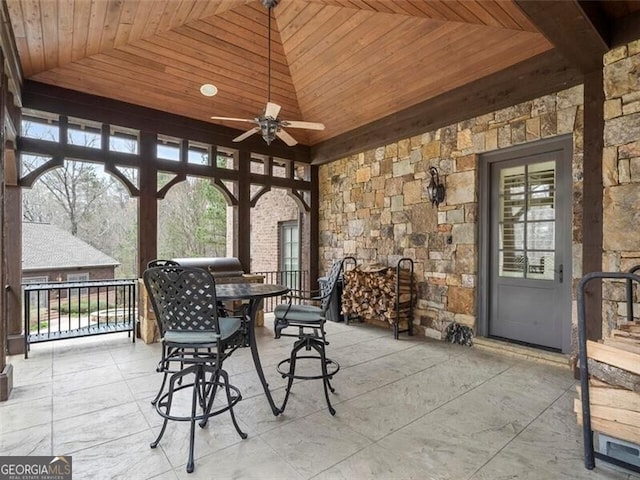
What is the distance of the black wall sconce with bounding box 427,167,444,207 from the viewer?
14.2 feet

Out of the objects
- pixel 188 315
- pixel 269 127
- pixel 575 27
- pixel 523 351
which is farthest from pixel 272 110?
pixel 523 351

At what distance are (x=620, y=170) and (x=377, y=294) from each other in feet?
9.51

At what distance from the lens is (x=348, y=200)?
584 cm

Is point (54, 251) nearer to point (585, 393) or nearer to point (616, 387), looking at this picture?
point (585, 393)

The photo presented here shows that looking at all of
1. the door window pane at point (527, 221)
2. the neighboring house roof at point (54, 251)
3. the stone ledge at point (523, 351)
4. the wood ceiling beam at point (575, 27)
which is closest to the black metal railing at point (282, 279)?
the stone ledge at point (523, 351)

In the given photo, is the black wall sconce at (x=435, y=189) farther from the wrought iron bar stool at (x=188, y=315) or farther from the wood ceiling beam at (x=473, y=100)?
the wrought iron bar stool at (x=188, y=315)

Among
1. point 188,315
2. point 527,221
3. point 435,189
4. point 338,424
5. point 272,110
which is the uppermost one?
point 272,110

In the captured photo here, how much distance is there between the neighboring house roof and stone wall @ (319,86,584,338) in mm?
9400

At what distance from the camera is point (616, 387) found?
1822mm

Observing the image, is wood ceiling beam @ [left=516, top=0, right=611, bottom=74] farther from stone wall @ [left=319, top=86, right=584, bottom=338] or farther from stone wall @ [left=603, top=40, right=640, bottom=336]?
stone wall @ [left=319, top=86, right=584, bottom=338]

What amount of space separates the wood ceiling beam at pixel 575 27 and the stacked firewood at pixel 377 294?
2.84m

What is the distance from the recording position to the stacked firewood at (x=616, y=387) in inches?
69.1

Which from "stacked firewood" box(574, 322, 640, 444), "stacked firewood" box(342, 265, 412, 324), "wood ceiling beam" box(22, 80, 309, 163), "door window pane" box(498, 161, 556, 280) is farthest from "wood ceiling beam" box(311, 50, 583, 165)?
"stacked firewood" box(574, 322, 640, 444)

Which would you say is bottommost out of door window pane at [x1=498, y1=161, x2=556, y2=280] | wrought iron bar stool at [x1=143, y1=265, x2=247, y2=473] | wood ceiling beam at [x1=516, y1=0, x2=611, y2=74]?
wrought iron bar stool at [x1=143, y1=265, x2=247, y2=473]
